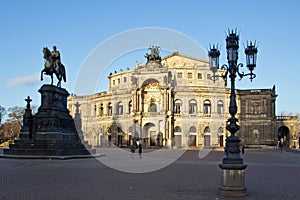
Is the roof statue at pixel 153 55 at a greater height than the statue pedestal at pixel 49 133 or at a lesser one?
greater

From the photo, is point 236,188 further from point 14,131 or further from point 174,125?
point 14,131

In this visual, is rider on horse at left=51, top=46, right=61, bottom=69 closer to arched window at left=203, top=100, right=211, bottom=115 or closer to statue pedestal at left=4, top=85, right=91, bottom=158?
statue pedestal at left=4, top=85, right=91, bottom=158

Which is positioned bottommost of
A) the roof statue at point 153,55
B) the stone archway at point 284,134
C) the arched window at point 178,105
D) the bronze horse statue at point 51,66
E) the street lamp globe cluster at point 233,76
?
the stone archway at point 284,134

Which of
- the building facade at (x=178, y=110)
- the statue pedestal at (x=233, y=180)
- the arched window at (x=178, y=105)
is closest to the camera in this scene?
the statue pedestal at (x=233, y=180)

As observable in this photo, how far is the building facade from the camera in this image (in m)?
75.6

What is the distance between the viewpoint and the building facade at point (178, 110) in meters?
75.6

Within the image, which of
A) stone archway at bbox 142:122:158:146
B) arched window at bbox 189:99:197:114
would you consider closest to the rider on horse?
stone archway at bbox 142:122:158:146

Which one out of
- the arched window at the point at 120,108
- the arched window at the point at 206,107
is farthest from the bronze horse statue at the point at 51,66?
the arched window at the point at 206,107

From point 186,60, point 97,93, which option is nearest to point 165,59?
point 186,60

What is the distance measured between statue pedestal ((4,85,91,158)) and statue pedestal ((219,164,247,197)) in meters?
20.1

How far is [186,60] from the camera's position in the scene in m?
88.4

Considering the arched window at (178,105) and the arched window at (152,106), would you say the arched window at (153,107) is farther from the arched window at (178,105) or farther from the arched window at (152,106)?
the arched window at (178,105)

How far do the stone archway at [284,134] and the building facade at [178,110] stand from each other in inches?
165

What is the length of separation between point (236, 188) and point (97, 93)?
8089 cm
